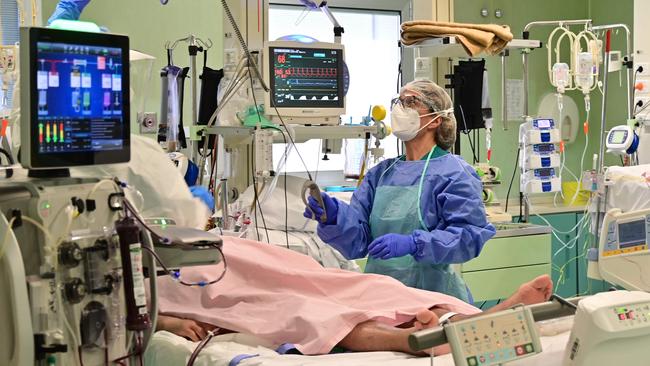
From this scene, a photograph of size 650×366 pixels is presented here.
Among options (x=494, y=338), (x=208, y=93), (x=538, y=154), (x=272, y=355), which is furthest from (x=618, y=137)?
(x=494, y=338)

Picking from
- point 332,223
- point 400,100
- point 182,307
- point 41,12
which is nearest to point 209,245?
point 182,307

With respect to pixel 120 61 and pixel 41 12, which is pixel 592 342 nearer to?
pixel 120 61

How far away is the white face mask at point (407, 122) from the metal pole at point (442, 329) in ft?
5.75

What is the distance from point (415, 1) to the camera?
5.55 metres

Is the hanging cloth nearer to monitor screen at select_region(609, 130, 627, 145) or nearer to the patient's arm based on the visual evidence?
the patient's arm

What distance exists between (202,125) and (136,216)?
2.29 m

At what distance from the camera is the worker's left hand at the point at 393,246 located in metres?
3.38

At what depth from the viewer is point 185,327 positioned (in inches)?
117

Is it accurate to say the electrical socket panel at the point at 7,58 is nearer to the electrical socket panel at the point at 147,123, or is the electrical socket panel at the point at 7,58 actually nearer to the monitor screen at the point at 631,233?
the electrical socket panel at the point at 147,123

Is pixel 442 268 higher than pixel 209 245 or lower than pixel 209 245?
lower

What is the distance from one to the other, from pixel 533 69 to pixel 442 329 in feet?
18.8

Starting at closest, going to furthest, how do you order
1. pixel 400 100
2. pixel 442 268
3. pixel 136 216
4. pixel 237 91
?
pixel 136 216, pixel 442 268, pixel 400 100, pixel 237 91

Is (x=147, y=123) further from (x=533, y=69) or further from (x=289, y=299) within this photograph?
(x=533, y=69)

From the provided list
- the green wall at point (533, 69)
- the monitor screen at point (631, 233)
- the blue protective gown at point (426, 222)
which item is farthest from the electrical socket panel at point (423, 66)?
the monitor screen at point (631, 233)
